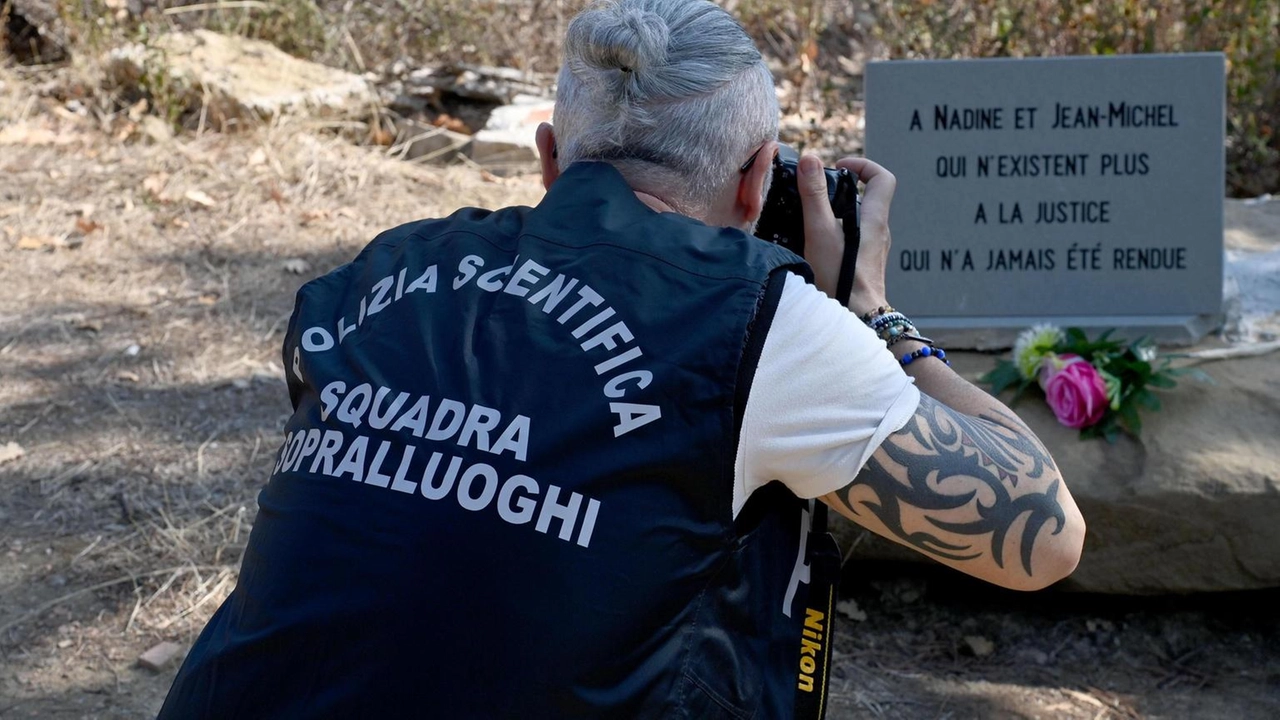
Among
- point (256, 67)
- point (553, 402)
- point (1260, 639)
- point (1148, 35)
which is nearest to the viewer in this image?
point (553, 402)

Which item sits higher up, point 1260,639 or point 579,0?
point 579,0

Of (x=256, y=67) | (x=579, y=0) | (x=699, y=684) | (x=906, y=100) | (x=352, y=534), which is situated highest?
(x=579, y=0)

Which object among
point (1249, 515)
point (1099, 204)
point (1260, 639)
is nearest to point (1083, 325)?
point (1099, 204)

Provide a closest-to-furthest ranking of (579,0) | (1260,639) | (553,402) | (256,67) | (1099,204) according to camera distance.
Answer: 1. (553,402)
2. (1260,639)
3. (1099,204)
4. (256,67)
5. (579,0)

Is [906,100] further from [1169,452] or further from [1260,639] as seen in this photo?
[1260,639]

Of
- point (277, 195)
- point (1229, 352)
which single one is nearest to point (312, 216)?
point (277, 195)

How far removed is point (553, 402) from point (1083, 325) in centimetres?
237

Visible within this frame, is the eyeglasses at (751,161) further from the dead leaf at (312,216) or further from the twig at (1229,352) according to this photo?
the dead leaf at (312,216)

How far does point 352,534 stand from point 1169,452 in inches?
86.7

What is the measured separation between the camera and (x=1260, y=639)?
301cm

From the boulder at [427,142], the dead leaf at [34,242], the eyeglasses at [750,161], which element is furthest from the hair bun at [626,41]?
the boulder at [427,142]

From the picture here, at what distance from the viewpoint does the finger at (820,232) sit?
1.61 meters

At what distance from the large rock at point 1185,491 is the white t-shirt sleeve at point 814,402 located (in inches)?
68.0

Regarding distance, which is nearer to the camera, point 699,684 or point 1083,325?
point 699,684
